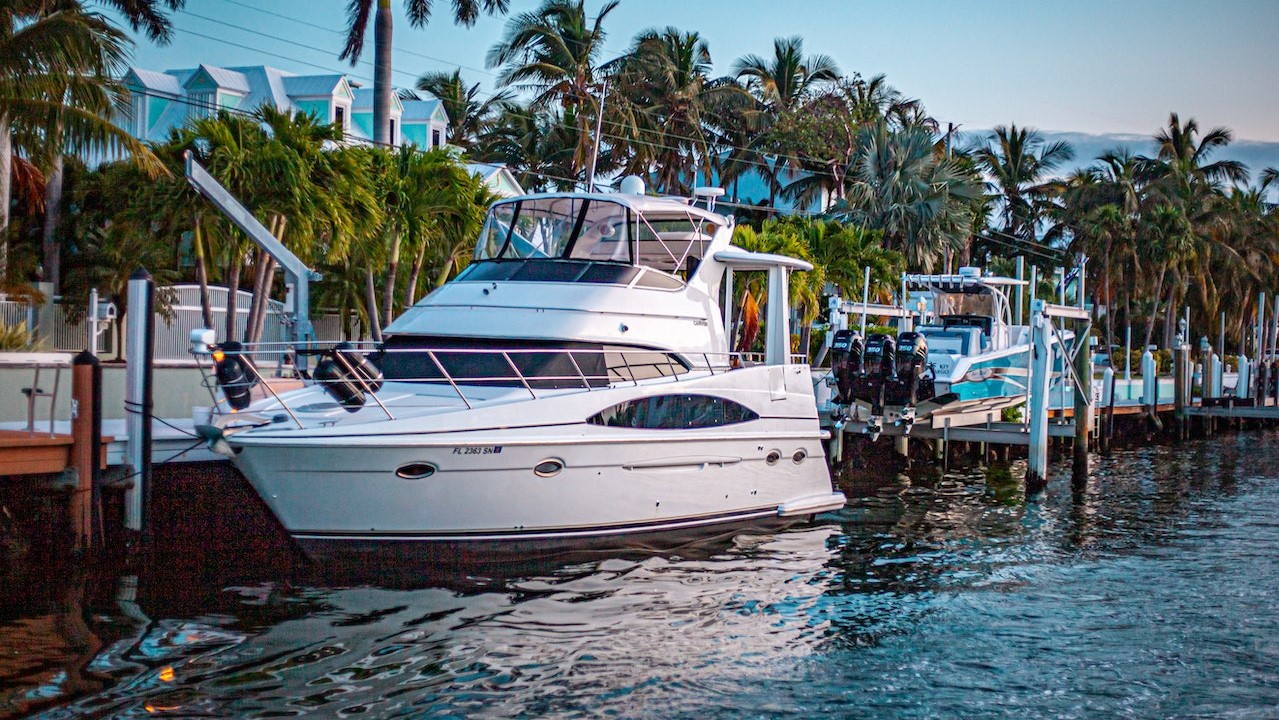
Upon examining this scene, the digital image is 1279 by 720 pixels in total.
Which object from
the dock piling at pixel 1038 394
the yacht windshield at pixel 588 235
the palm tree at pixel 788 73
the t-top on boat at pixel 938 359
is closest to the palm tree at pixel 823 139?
the palm tree at pixel 788 73

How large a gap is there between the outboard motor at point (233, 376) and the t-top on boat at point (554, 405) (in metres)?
0.02

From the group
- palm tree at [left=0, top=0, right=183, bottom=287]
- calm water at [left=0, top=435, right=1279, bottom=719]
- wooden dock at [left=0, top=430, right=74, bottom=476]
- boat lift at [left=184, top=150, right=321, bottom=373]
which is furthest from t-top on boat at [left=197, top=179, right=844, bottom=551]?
palm tree at [left=0, top=0, right=183, bottom=287]

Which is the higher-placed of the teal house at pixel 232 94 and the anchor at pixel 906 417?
the teal house at pixel 232 94

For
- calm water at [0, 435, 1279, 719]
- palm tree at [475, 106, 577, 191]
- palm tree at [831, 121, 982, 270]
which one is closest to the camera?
calm water at [0, 435, 1279, 719]

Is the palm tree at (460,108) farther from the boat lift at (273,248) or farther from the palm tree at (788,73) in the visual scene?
the boat lift at (273,248)

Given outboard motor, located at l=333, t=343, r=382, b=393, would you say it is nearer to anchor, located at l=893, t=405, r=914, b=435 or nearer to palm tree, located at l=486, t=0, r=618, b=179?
anchor, located at l=893, t=405, r=914, b=435

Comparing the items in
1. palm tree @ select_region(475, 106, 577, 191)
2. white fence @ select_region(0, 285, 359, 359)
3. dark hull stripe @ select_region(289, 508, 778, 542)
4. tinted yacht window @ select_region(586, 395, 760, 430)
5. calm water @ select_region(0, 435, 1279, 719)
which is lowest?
calm water @ select_region(0, 435, 1279, 719)

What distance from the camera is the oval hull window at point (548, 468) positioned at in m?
11.8

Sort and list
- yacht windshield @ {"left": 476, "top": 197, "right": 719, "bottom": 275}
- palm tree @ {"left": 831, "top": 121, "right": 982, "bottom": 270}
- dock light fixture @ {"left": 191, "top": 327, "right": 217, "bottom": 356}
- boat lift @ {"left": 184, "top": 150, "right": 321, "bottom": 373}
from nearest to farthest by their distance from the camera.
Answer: dock light fixture @ {"left": 191, "top": 327, "right": 217, "bottom": 356} < yacht windshield @ {"left": 476, "top": 197, "right": 719, "bottom": 275} < boat lift @ {"left": 184, "top": 150, "right": 321, "bottom": 373} < palm tree @ {"left": 831, "top": 121, "right": 982, "bottom": 270}

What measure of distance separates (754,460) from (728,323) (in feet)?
7.87

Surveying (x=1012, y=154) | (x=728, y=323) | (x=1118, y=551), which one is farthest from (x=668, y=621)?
(x=1012, y=154)

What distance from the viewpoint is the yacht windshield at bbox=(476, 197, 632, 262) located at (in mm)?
14531

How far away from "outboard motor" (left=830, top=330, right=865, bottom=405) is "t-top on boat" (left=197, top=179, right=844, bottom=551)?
13.2 ft

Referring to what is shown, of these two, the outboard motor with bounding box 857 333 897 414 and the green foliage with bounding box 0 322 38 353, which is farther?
the outboard motor with bounding box 857 333 897 414
